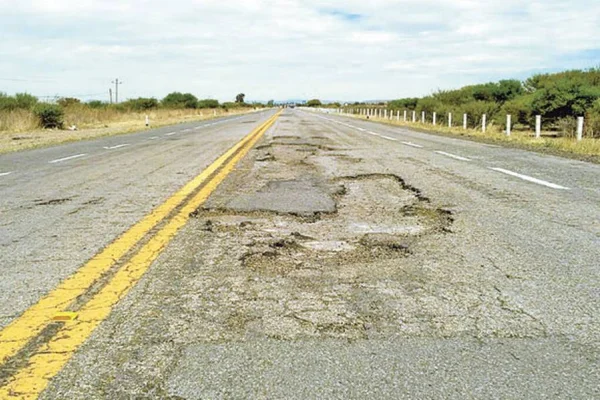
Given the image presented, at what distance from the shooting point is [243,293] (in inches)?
124

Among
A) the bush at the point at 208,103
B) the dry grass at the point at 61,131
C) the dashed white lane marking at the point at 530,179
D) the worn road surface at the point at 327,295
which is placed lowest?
the worn road surface at the point at 327,295

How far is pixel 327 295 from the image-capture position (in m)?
3.12

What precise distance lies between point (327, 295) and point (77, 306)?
1309 millimetres

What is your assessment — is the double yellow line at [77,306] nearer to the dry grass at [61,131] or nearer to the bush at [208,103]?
the dry grass at [61,131]

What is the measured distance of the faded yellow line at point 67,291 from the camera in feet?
8.28

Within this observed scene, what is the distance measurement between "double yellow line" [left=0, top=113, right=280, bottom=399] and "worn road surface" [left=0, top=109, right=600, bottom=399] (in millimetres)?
28

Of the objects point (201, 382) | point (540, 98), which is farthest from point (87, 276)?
point (540, 98)

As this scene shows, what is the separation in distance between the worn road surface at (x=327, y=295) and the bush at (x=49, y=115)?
26612 mm

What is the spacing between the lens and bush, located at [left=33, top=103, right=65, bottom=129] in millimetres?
30766

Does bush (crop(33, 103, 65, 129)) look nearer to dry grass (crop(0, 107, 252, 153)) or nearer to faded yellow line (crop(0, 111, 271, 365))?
dry grass (crop(0, 107, 252, 153))

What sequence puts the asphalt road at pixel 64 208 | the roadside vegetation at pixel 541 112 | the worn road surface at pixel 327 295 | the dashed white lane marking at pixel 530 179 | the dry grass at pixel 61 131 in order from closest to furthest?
1. the worn road surface at pixel 327 295
2. the asphalt road at pixel 64 208
3. the dashed white lane marking at pixel 530 179
4. the roadside vegetation at pixel 541 112
5. the dry grass at pixel 61 131

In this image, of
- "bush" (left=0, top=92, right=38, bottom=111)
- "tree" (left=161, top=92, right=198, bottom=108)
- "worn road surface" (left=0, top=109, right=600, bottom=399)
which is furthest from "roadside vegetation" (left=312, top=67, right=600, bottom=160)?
"tree" (left=161, top=92, right=198, bottom=108)

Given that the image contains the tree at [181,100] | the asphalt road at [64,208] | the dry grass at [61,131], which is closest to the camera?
the asphalt road at [64,208]

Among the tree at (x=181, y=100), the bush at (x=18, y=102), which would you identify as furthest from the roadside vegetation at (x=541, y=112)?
the tree at (x=181, y=100)
